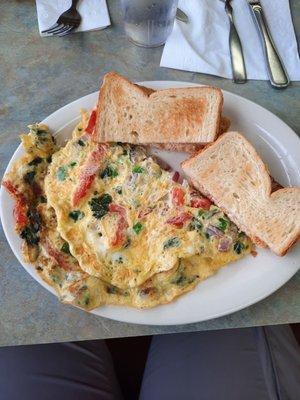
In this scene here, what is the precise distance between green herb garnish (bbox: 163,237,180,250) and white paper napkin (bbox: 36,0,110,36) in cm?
76

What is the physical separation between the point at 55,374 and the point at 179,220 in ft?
1.55

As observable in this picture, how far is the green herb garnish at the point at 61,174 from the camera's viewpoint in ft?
3.78

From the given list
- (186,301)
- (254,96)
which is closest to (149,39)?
(254,96)

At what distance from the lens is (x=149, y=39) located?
57.7 inches

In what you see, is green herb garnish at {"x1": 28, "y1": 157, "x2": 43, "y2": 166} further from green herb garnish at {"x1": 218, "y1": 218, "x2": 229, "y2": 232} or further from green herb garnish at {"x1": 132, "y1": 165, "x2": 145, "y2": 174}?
green herb garnish at {"x1": 218, "y1": 218, "x2": 229, "y2": 232}

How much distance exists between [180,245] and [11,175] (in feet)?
1.37

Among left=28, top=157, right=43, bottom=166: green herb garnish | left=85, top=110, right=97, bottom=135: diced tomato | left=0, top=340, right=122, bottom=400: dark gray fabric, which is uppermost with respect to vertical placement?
left=85, top=110, right=97, bottom=135: diced tomato

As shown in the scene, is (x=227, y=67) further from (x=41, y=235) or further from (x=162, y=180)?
(x=41, y=235)

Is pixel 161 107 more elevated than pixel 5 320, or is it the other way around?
pixel 161 107

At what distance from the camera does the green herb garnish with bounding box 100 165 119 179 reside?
1162 mm

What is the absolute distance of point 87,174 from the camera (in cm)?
114

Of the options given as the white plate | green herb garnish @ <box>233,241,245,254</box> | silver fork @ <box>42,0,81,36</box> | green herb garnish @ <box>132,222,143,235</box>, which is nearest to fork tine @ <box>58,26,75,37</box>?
silver fork @ <box>42,0,81,36</box>

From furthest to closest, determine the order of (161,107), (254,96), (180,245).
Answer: (254,96) → (161,107) → (180,245)

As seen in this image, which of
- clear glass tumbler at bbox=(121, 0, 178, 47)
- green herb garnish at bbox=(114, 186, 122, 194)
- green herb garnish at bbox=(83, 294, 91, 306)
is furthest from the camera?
clear glass tumbler at bbox=(121, 0, 178, 47)
